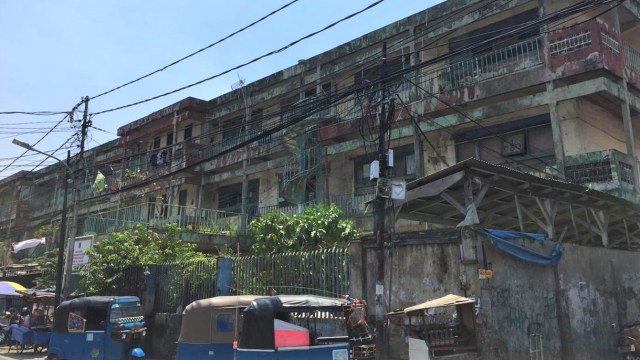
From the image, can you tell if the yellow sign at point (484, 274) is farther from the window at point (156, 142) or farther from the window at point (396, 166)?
the window at point (156, 142)

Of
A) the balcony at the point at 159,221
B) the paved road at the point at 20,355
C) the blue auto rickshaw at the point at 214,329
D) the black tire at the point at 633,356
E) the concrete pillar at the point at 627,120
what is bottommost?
the paved road at the point at 20,355

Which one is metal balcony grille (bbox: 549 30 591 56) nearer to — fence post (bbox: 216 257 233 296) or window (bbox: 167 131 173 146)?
fence post (bbox: 216 257 233 296)

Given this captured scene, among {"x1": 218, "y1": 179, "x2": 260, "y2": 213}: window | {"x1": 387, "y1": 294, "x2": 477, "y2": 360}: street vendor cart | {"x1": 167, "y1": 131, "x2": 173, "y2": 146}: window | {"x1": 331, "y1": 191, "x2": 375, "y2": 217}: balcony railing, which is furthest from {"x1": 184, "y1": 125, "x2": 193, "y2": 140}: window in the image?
{"x1": 387, "y1": 294, "x2": 477, "y2": 360}: street vendor cart

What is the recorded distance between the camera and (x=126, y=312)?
1345 centimetres

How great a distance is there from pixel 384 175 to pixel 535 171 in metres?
7.77

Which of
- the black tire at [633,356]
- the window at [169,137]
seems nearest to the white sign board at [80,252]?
the window at [169,137]

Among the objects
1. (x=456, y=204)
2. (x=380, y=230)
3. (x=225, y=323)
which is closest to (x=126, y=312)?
(x=225, y=323)

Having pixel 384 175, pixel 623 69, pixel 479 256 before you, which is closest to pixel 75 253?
pixel 384 175

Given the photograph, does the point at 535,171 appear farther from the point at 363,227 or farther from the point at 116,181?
the point at 116,181

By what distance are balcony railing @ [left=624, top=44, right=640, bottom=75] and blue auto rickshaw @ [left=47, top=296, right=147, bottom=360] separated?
16.1 m

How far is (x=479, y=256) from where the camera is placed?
28.8ft

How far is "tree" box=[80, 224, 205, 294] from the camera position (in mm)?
16938

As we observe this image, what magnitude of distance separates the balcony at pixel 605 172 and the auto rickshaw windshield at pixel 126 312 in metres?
12.3

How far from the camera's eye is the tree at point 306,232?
47.0ft
